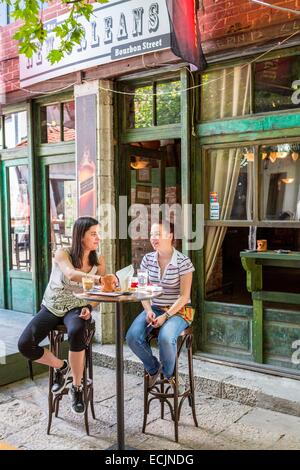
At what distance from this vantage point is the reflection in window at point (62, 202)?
7016mm

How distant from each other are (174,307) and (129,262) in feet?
7.20

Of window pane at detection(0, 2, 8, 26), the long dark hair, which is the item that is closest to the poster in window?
the long dark hair

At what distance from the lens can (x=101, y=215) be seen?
6172 mm

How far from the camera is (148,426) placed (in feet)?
14.1

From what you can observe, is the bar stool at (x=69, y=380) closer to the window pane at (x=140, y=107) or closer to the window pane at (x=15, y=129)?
the window pane at (x=140, y=107)

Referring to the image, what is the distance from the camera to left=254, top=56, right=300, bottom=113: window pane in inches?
194

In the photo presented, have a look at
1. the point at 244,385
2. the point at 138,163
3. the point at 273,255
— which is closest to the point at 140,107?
the point at 138,163

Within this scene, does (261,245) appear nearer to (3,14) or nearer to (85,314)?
(85,314)

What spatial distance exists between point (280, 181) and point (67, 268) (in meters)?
2.34

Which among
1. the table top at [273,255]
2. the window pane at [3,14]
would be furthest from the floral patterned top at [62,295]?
the window pane at [3,14]

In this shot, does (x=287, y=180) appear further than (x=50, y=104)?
No

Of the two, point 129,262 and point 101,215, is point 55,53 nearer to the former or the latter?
point 101,215

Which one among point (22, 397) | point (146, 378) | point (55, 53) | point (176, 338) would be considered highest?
point (55, 53)

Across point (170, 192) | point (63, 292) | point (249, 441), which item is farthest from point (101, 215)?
point (249, 441)
